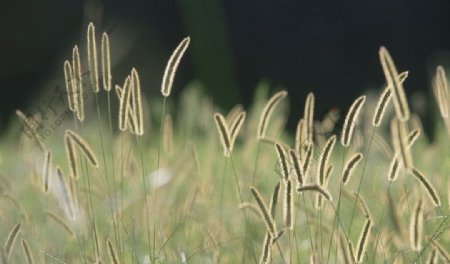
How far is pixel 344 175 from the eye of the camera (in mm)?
1310

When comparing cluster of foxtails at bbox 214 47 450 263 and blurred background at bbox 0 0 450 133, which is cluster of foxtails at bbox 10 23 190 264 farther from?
blurred background at bbox 0 0 450 133

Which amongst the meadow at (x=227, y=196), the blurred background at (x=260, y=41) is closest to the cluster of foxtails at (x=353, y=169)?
the meadow at (x=227, y=196)

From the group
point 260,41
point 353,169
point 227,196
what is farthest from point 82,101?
point 260,41

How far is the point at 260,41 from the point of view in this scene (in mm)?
9008

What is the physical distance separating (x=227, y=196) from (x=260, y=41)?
6645mm

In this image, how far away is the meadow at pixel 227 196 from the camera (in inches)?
50.6

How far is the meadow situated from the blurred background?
504 cm

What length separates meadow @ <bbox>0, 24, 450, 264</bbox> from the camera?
1.29m

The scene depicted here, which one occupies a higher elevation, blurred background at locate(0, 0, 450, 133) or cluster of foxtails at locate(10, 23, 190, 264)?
blurred background at locate(0, 0, 450, 133)

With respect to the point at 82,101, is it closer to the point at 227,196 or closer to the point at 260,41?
the point at 227,196

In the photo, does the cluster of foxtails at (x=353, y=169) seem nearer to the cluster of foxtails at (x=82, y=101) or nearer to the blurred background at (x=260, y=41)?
the cluster of foxtails at (x=82, y=101)

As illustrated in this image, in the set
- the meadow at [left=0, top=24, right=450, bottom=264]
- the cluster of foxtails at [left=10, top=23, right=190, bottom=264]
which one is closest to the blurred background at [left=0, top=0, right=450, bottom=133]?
the meadow at [left=0, top=24, right=450, bottom=264]

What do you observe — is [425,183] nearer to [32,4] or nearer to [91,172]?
[91,172]

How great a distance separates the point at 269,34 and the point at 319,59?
0.46 meters
